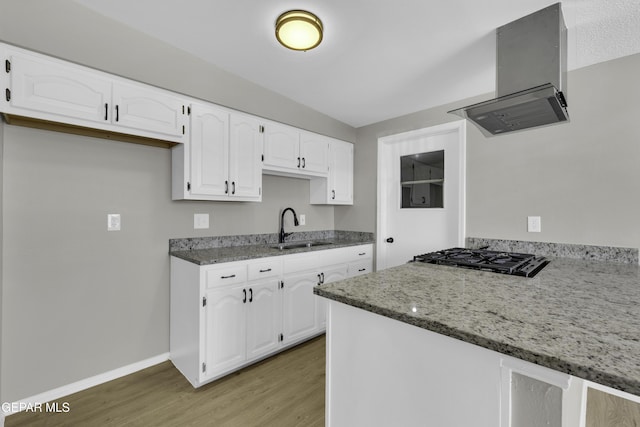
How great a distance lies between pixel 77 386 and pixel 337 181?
9.13 feet

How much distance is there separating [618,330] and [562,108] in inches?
47.3

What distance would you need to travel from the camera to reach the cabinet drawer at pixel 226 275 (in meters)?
1.98

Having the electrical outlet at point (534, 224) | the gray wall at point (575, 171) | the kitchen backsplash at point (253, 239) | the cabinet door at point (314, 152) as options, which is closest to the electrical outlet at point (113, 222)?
the kitchen backsplash at point (253, 239)

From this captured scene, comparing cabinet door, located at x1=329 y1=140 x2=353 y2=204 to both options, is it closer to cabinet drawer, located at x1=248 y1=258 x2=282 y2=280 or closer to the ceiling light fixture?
cabinet drawer, located at x1=248 y1=258 x2=282 y2=280

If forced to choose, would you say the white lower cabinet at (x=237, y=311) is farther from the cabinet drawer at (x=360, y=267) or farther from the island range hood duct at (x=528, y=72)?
the island range hood duct at (x=528, y=72)

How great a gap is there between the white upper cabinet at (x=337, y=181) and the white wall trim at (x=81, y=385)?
2.10 meters

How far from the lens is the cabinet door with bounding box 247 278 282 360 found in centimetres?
221

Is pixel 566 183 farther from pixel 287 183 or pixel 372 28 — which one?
pixel 287 183

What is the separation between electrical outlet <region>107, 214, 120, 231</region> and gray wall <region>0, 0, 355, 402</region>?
1.2 inches

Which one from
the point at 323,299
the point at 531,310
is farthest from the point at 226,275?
the point at 531,310

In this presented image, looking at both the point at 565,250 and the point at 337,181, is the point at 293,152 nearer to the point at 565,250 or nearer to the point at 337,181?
the point at 337,181

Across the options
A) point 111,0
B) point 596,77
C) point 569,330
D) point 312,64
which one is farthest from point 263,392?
point 596,77

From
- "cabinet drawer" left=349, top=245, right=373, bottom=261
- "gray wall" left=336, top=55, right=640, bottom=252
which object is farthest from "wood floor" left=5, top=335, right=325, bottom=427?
"gray wall" left=336, top=55, right=640, bottom=252

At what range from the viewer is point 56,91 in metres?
1.64
